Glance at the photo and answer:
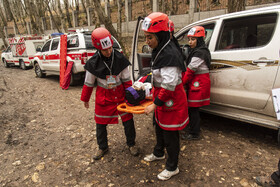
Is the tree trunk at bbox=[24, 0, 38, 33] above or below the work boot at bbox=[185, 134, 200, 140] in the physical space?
above

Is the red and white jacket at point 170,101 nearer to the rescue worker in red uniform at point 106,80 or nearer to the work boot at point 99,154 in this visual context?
the rescue worker in red uniform at point 106,80

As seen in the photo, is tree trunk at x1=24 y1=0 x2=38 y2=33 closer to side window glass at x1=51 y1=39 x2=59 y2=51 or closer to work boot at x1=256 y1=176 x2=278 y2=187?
side window glass at x1=51 y1=39 x2=59 y2=51

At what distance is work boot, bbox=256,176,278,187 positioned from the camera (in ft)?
6.68

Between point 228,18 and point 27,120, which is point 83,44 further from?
point 228,18

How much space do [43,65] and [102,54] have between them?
7409mm

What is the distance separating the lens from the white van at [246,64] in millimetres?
2525

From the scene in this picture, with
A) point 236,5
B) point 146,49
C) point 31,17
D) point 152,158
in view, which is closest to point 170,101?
point 152,158

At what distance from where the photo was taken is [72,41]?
6711mm

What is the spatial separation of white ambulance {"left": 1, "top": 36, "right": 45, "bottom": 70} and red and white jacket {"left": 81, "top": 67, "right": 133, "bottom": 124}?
10.9 m

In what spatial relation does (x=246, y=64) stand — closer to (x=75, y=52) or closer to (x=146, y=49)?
(x=146, y=49)

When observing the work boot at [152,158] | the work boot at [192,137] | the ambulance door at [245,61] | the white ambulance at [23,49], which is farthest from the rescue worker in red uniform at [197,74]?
the white ambulance at [23,49]

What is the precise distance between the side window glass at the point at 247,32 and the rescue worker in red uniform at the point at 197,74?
46cm

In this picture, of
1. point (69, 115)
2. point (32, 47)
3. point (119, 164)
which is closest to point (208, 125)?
point (119, 164)

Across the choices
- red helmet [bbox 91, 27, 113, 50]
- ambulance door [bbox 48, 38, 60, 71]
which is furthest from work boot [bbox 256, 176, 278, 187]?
ambulance door [bbox 48, 38, 60, 71]
